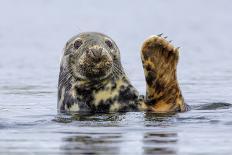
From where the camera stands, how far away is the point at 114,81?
40.2 feet

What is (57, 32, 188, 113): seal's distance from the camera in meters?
12.1

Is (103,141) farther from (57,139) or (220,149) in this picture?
(220,149)

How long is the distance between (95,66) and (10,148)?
9.31 feet

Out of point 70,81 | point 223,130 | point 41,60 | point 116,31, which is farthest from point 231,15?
point 223,130

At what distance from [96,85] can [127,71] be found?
24.1ft

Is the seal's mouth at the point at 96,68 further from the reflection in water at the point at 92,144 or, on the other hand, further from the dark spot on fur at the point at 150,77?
the reflection in water at the point at 92,144

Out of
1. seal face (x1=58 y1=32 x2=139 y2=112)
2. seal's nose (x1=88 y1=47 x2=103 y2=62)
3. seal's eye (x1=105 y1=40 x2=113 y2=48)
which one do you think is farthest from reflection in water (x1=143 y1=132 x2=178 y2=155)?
seal's eye (x1=105 y1=40 x2=113 y2=48)

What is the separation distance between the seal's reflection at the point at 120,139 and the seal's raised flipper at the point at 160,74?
87 cm

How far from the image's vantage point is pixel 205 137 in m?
9.85

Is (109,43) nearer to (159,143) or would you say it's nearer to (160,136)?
(160,136)

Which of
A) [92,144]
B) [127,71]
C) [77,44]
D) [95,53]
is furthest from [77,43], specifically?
[127,71]

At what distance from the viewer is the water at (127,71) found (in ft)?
31.5

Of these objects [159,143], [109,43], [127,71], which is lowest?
[159,143]

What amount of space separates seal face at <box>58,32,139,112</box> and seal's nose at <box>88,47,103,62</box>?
9 cm
